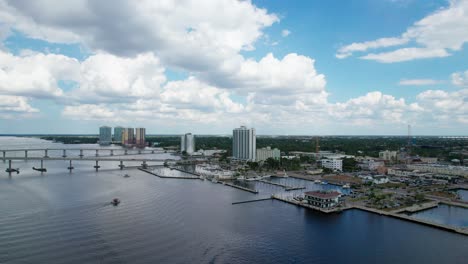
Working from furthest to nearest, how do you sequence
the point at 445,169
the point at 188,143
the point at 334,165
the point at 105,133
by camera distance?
the point at 105,133 → the point at 188,143 → the point at 334,165 → the point at 445,169

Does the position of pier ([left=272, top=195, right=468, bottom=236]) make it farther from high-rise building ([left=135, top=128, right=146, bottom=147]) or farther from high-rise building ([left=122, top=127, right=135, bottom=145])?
high-rise building ([left=122, top=127, right=135, bottom=145])

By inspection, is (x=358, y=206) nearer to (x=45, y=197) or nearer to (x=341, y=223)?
(x=341, y=223)

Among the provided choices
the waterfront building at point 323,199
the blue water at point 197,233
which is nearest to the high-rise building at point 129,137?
the blue water at point 197,233

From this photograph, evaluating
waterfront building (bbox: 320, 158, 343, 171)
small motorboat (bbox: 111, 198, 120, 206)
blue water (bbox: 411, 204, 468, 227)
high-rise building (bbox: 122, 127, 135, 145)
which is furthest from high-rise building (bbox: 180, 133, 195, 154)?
blue water (bbox: 411, 204, 468, 227)

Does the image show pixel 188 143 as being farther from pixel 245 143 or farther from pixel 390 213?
pixel 390 213

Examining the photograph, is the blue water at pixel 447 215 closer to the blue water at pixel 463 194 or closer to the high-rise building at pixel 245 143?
the blue water at pixel 463 194

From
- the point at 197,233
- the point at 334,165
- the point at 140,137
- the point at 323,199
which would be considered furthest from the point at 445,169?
the point at 140,137
